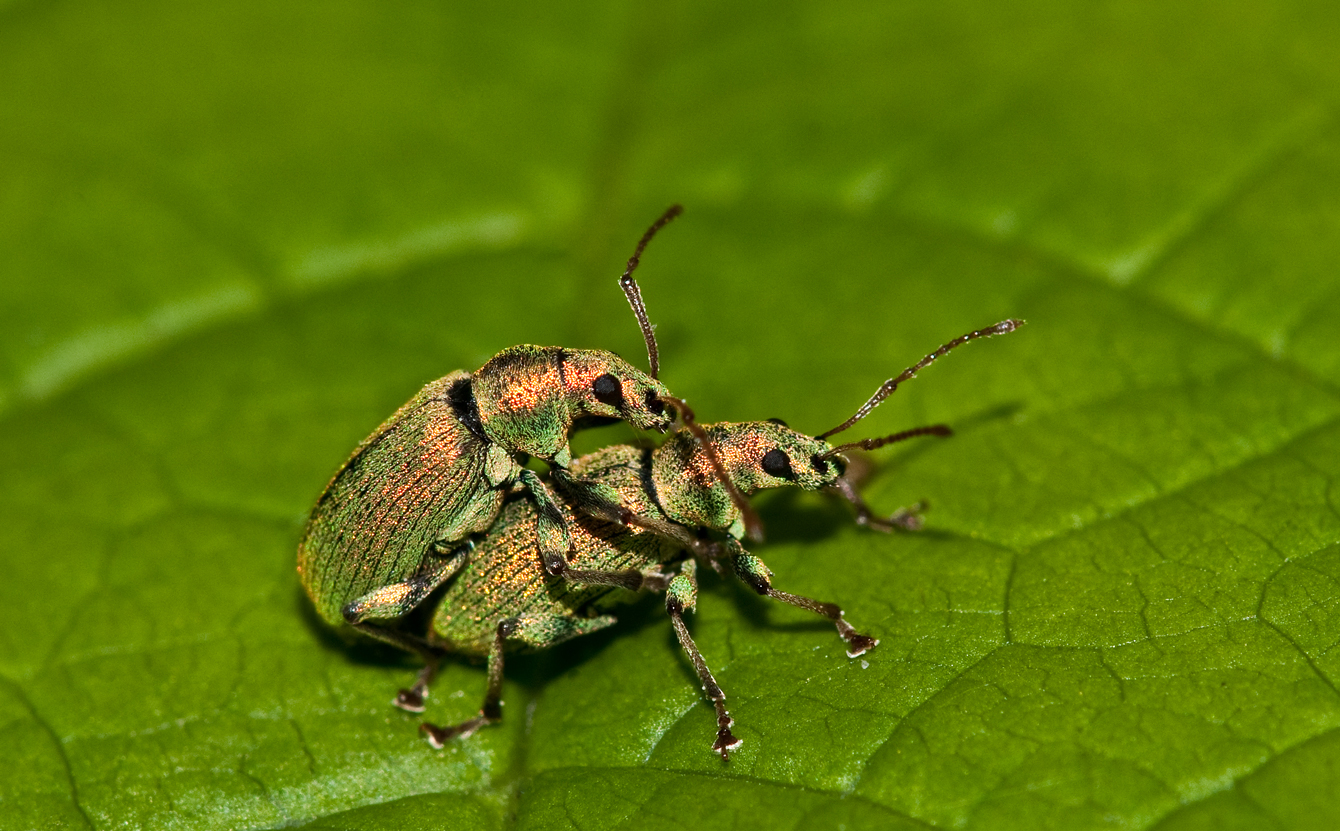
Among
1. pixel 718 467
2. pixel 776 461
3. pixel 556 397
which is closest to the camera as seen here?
pixel 718 467

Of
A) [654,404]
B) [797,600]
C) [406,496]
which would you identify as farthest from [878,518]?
[406,496]

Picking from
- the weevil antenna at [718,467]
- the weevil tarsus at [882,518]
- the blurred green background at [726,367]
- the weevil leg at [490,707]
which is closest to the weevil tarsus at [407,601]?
the blurred green background at [726,367]

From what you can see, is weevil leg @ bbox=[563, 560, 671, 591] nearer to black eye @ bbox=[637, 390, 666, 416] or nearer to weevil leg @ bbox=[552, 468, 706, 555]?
weevil leg @ bbox=[552, 468, 706, 555]

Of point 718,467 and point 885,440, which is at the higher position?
point 718,467

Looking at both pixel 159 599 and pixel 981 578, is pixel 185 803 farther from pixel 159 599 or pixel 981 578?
pixel 981 578

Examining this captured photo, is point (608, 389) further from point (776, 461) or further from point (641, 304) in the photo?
point (776, 461)

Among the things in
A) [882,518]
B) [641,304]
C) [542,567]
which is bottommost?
[882,518]

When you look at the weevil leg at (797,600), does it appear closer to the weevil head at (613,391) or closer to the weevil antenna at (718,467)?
the weevil antenna at (718,467)
